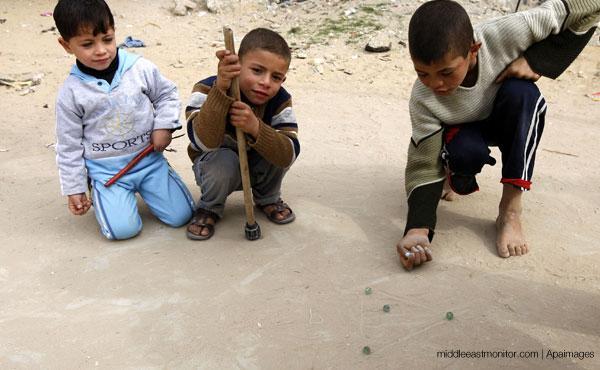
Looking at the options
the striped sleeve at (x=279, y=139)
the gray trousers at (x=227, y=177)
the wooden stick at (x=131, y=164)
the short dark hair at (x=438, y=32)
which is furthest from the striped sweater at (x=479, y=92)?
the wooden stick at (x=131, y=164)

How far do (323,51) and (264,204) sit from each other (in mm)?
3344

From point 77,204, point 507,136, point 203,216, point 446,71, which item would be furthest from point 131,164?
point 507,136

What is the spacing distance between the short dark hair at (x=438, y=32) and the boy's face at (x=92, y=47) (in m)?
1.44

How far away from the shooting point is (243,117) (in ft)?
7.86

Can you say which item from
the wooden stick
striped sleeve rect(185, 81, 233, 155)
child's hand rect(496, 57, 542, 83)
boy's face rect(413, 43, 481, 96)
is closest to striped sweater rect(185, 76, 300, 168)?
striped sleeve rect(185, 81, 233, 155)

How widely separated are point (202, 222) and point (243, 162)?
477mm

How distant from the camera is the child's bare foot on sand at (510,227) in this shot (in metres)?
2.51

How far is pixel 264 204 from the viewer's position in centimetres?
Answer: 300

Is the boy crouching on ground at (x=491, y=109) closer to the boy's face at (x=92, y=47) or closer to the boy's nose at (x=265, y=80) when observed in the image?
the boy's nose at (x=265, y=80)

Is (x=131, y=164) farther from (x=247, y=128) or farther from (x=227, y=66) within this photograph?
(x=227, y=66)

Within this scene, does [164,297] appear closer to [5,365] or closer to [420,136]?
[5,365]

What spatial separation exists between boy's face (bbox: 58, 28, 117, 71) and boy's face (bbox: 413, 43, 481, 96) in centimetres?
146

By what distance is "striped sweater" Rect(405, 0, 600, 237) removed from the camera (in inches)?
96.3

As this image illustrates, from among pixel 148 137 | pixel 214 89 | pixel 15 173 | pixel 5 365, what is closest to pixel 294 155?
pixel 214 89
